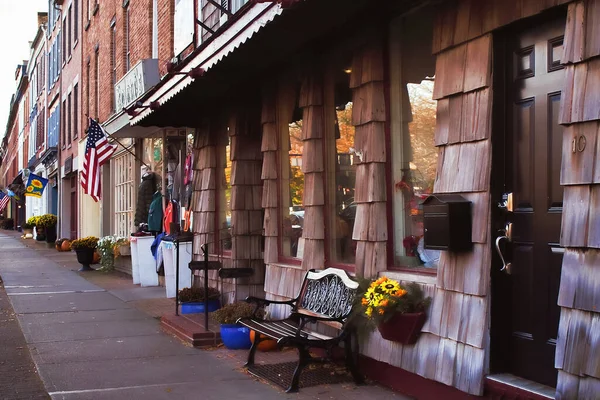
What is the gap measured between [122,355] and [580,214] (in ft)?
17.5

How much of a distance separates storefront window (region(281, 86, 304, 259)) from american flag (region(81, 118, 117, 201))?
8.64 meters

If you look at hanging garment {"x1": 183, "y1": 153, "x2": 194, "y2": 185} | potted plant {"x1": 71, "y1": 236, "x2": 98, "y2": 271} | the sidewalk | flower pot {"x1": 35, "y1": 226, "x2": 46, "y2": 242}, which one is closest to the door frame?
the sidewalk

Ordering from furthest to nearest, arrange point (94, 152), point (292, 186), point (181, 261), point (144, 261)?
point (94, 152)
point (144, 261)
point (181, 261)
point (292, 186)

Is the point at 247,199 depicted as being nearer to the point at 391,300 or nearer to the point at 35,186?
Result: the point at 391,300

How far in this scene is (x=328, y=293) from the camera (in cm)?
674

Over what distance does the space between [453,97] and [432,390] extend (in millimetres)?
2148

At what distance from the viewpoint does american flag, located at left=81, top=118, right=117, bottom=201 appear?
1609 cm

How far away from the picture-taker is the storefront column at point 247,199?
9602 millimetres

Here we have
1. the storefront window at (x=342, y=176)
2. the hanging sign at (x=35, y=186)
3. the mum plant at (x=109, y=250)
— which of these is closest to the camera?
the storefront window at (x=342, y=176)

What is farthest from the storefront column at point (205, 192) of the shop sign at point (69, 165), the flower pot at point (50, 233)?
the flower pot at point (50, 233)

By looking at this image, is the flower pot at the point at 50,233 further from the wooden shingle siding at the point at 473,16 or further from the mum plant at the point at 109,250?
the wooden shingle siding at the point at 473,16

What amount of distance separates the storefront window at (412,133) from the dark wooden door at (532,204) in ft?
3.57

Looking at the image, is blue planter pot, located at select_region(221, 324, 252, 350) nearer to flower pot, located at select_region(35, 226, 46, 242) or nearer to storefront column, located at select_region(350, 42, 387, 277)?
storefront column, located at select_region(350, 42, 387, 277)

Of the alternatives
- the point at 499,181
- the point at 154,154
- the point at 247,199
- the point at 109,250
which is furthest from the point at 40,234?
the point at 499,181
